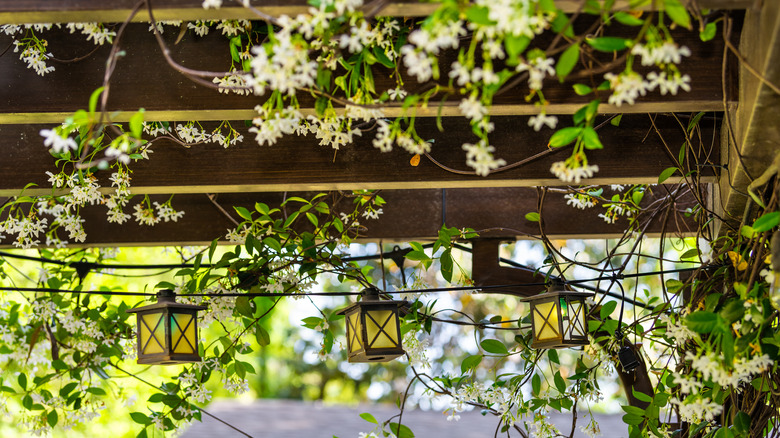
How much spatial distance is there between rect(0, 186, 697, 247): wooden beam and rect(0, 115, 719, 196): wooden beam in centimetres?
45

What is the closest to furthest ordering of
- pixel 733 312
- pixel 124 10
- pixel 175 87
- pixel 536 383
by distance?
pixel 124 10 → pixel 733 312 → pixel 175 87 → pixel 536 383

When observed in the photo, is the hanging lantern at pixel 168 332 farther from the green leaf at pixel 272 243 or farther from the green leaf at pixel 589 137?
the green leaf at pixel 589 137

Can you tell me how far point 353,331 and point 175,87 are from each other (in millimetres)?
990

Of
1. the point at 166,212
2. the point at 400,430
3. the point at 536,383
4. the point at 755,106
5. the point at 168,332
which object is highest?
the point at 166,212

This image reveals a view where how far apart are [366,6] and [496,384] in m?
1.50

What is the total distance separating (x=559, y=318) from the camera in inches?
90.0

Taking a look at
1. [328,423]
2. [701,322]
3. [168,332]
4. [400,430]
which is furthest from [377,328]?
→ [328,423]

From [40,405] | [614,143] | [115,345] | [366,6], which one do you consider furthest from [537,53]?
[40,405]

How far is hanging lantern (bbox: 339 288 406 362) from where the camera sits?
7.79ft

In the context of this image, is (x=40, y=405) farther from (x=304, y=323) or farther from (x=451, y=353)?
(x=451, y=353)

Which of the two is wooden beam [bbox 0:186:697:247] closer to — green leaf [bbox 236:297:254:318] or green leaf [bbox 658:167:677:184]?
green leaf [bbox 236:297:254:318]

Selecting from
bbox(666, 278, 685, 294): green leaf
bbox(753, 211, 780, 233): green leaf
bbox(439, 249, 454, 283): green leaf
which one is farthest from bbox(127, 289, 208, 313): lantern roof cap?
bbox(753, 211, 780, 233): green leaf

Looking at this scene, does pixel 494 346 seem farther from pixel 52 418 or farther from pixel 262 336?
pixel 52 418

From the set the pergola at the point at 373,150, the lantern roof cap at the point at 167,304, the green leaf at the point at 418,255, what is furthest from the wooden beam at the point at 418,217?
the lantern roof cap at the point at 167,304
